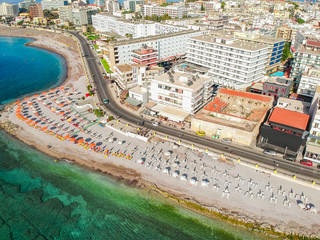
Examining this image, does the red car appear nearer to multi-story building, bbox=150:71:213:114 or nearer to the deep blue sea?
the deep blue sea

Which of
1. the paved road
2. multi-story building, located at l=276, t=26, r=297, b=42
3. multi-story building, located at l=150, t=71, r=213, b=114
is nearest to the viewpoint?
the paved road

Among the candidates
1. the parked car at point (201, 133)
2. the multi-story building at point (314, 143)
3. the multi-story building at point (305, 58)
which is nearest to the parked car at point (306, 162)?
the multi-story building at point (314, 143)

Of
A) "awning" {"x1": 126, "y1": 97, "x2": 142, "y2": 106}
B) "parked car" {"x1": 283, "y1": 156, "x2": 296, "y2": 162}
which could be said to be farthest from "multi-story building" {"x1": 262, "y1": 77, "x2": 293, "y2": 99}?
"awning" {"x1": 126, "y1": 97, "x2": 142, "y2": 106}

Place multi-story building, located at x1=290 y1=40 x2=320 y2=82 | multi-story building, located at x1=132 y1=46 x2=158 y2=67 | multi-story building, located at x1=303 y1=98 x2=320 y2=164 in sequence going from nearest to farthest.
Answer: multi-story building, located at x1=303 y1=98 x2=320 y2=164, multi-story building, located at x1=290 y1=40 x2=320 y2=82, multi-story building, located at x1=132 y1=46 x2=158 y2=67

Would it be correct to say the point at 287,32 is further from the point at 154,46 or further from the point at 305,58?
the point at 154,46

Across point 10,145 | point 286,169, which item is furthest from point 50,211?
point 286,169

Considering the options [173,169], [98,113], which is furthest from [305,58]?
[98,113]

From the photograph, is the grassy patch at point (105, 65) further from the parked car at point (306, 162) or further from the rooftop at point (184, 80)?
the parked car at point (306, 162)
